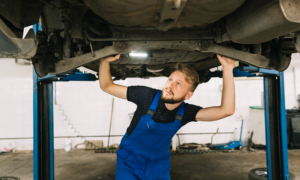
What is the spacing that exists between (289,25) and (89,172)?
3.60m

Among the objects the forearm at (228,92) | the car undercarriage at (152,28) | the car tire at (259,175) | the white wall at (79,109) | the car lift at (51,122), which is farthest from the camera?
the white wall at (79,109)

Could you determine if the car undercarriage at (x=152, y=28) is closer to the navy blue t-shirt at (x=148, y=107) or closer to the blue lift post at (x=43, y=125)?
the navy blue t-shirt at (x=148, y=107)

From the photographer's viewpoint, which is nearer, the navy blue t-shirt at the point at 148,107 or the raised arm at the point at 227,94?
the raised arm at the point at 227,94

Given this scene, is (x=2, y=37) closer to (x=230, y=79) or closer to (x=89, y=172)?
(x=230, y=79)

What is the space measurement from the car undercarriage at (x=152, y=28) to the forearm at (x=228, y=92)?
0.40ft

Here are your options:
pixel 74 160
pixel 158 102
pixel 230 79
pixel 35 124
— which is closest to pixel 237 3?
pixel 230 79

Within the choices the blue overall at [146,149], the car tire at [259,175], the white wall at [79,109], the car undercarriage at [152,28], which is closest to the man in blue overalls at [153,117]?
the blue overall at [146,149]

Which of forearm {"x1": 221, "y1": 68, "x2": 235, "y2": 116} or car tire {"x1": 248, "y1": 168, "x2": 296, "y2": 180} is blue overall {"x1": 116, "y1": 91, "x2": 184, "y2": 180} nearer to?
forearm {"x1": 221, "y1": 68, "x2": 235, "y2": 116}

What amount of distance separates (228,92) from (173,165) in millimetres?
2963

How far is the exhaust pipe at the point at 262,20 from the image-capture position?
856 mm

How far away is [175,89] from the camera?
1.42m

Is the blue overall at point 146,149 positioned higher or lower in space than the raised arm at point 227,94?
lower

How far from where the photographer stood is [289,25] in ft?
3.15

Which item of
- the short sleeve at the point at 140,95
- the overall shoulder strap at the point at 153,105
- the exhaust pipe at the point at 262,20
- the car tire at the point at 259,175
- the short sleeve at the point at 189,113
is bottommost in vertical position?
the car tire at the point at 259,175
